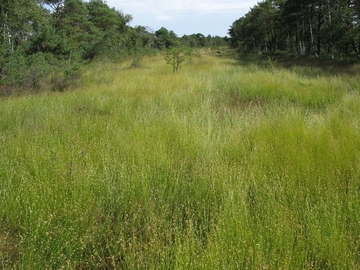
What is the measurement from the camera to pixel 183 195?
2574 millimetres

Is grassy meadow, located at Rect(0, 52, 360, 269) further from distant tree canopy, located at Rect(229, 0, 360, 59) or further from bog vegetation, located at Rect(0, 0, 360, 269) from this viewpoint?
distant tree canopy, located at Rect(229, 0, 360, 59)

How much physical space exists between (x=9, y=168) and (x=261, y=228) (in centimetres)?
270

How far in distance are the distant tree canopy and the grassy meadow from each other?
1270 centimetres

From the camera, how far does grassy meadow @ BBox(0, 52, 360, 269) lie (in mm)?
1812

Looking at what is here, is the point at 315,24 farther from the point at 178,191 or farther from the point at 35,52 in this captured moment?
the point at 178,191

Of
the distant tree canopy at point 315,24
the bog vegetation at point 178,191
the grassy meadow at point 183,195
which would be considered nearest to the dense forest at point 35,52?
the bog vegetation at point 178,191

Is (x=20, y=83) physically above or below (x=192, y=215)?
above

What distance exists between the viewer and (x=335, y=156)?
3.04 meters

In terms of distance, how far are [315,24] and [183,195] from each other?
2995cm

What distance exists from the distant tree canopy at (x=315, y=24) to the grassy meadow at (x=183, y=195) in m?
12.7

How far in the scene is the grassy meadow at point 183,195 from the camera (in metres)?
1.81

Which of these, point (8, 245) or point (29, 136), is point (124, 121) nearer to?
point (29, 136)

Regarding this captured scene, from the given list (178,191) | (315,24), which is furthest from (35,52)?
(315,24)

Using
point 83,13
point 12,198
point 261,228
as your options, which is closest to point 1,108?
point 12,198
